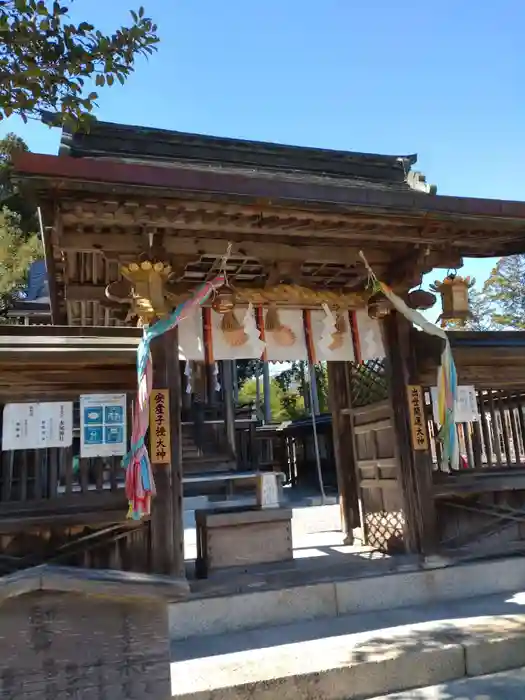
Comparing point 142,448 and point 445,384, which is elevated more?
point 445,384

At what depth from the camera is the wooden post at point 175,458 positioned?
220 inches

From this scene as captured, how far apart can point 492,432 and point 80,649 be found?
20.6 ft

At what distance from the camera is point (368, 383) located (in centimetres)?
805

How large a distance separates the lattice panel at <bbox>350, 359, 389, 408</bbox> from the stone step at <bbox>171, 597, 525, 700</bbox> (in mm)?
3179

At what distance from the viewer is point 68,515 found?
530 centimetres

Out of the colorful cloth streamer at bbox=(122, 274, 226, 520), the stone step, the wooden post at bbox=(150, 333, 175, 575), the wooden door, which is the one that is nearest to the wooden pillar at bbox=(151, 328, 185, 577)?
the wooden post at bbox=(150, 333, 175, 575)

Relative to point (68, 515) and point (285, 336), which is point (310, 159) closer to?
point (285, 336)

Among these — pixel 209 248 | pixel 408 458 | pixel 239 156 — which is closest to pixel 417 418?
pixel 408 458

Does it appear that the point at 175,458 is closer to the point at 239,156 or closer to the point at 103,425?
the point at 103,425

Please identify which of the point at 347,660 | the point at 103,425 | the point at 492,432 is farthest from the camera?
the point at 492,432

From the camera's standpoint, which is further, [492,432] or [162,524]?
[492,432]

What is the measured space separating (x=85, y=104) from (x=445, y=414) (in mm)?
5041

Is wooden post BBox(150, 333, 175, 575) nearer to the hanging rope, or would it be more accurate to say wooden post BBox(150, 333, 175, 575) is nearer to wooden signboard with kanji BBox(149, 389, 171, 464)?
wooden signboard with kanji BBox(149, 389, 171, 464)

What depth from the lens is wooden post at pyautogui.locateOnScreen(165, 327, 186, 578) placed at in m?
5.59
